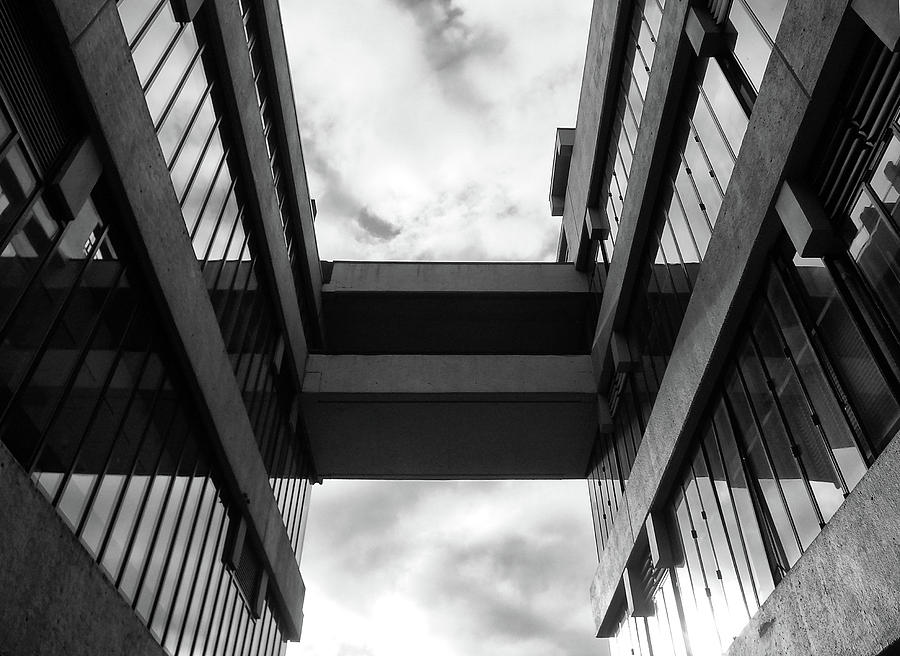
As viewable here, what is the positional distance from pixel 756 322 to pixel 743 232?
130 centimetres

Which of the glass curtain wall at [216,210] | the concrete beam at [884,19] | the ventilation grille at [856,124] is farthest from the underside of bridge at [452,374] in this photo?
the concrete beam at [884,19]

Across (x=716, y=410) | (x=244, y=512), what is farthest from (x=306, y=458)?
(x=716, y=410)

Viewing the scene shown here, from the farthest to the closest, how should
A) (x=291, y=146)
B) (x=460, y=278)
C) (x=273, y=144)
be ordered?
(x=460, y=278) → (x=291, y=146) → (x=273, y=144)

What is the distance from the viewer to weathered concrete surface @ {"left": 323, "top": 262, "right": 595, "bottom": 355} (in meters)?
22.4

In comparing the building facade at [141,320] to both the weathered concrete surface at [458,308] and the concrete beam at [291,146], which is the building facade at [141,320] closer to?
the concrete beam at [291,146]

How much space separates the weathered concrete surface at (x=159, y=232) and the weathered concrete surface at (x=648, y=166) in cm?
861

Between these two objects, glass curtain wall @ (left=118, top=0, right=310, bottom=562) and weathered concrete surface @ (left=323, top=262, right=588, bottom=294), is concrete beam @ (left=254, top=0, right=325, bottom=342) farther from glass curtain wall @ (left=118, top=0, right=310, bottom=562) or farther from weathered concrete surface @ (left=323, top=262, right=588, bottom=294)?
glass curtain wall @ (left=118, top=0, right=310, bottom=562)

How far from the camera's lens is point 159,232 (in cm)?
1051

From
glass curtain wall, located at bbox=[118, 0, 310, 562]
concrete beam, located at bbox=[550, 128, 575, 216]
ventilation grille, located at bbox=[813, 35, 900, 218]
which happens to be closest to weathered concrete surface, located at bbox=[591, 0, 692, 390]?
ventilation grille, located at bbox=[813, 35, 900, 218]

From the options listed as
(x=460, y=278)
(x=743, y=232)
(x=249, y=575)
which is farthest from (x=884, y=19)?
(x=460, y=278)

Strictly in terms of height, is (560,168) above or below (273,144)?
above

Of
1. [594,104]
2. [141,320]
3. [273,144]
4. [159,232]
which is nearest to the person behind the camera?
[159,232]

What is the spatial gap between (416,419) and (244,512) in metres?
6.58

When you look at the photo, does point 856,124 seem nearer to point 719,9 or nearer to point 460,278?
point 719,9
